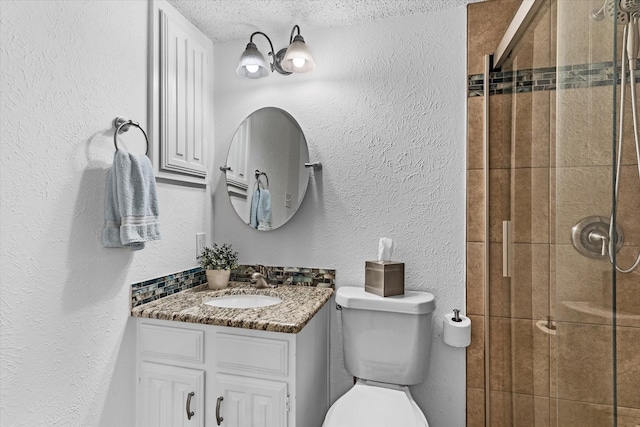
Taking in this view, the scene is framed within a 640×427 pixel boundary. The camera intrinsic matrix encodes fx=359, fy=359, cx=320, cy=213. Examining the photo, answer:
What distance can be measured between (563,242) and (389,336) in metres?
0.85

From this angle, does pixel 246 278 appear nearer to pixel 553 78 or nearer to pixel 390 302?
pixel 390 302

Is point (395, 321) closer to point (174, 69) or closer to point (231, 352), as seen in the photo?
point (231, 352)

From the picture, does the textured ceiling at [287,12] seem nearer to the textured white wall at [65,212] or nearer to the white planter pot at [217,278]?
the textured white wall at [65,212]

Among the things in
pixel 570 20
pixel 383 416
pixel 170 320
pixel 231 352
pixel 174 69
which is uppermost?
pixel 174 69

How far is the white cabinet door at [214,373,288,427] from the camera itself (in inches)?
51.1

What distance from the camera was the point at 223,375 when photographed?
1369 millimetres

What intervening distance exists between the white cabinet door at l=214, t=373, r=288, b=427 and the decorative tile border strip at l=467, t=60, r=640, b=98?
126cm

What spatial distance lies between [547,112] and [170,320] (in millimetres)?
1472

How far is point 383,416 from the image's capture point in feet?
4.37

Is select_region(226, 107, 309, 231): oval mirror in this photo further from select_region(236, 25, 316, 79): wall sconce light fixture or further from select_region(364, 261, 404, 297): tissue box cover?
select_region(364, 261, 404, 297): tissue box cover

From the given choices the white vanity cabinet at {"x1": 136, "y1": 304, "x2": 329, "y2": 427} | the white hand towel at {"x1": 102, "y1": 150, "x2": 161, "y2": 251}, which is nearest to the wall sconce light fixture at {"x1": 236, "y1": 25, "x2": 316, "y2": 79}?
the white hand towel at {"x1": 102, "y1": 150, "x2": 161, "y2": 251}

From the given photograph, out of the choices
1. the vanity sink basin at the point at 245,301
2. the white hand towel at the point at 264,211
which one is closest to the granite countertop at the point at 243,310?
the vanity sink basin at the point at 245,301

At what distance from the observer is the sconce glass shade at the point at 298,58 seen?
1689mm

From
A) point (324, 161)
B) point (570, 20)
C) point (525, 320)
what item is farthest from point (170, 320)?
point (570, 20)
